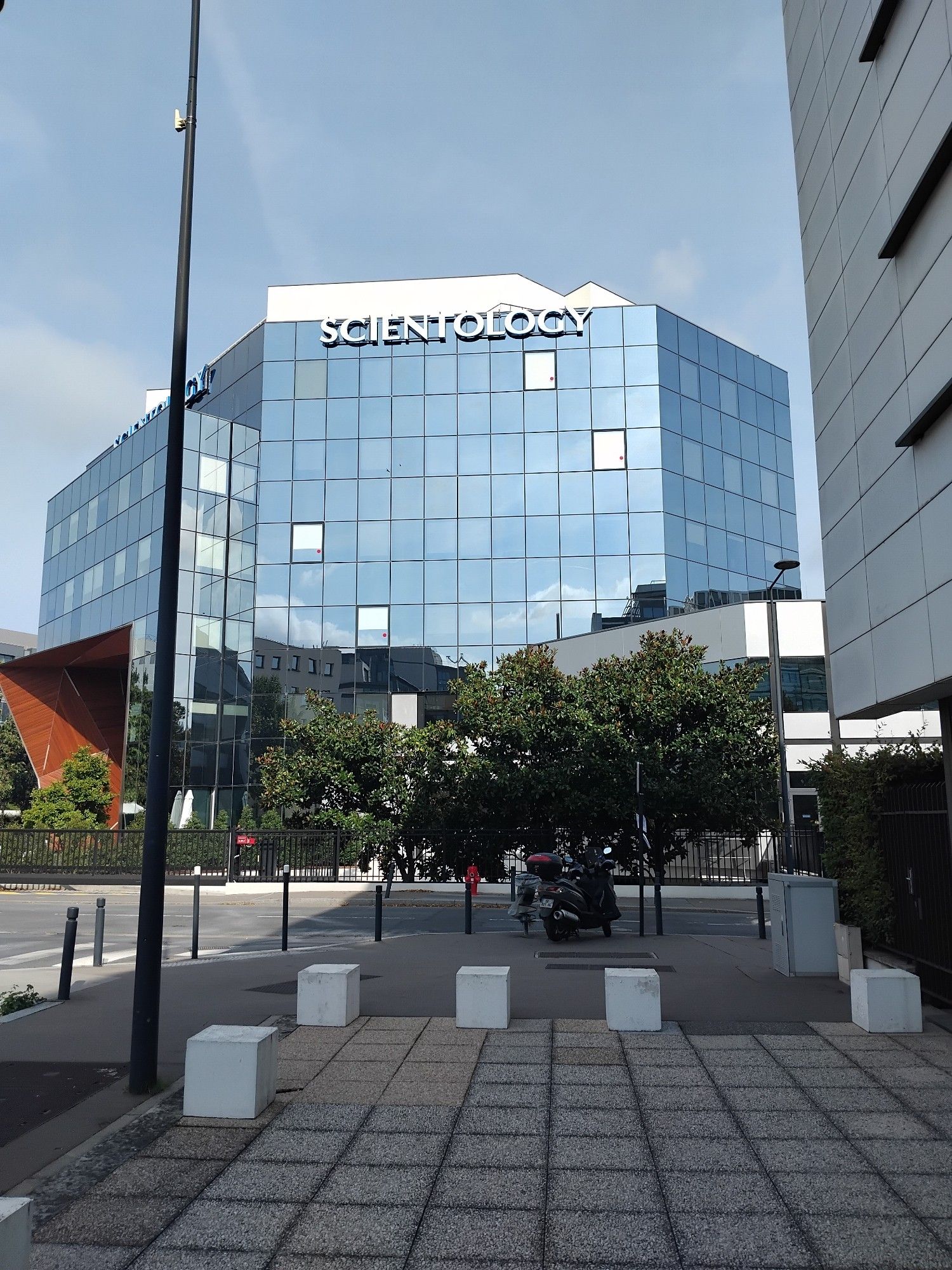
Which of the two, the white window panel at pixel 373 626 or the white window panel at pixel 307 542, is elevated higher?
the white window panel at pixel 307 542

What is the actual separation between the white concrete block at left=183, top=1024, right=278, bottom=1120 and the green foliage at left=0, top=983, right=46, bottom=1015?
4781 millimetres

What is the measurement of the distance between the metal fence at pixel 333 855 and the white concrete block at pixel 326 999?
19.0 meters

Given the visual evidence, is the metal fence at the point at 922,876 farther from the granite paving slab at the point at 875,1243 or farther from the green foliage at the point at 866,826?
the granite paving slab at the point at 875,1243

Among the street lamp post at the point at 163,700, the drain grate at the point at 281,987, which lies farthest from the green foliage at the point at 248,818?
the street lamp post at the point at 163,700

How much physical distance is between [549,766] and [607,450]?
19.0 meters

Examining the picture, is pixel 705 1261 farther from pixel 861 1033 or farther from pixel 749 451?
pixel 749 451

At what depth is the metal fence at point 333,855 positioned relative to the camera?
2975 cm

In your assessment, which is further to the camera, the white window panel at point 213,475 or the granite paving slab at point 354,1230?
the white window panel at point 213,475

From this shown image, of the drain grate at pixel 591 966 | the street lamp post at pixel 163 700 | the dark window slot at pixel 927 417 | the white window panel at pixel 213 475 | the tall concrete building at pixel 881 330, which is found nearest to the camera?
the street lamp post at pixel 163 700

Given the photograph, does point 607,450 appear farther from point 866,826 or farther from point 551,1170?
point 551,1170

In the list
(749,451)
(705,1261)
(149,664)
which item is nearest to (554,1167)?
(705,1261)

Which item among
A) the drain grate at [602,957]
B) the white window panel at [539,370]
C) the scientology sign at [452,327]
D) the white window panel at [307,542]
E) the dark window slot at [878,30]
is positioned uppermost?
the scientology sign at [452,327]

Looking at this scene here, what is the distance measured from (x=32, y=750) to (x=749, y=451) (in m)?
39.9

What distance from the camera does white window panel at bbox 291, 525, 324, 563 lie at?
142 feet
